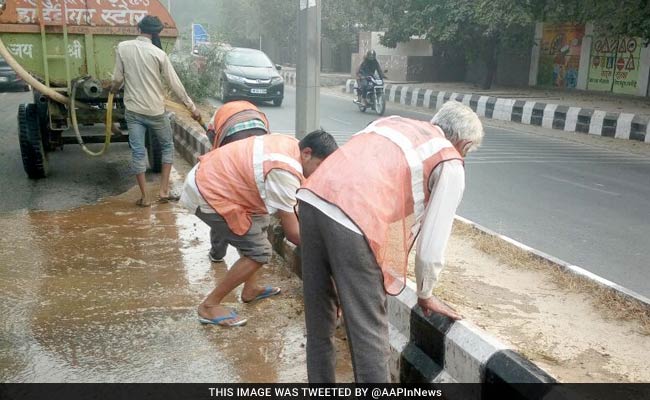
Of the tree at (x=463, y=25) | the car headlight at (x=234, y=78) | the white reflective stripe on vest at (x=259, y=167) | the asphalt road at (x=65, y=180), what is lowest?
the asphalt road at (x=65, y=180)

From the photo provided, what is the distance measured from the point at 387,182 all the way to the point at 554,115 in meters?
12.7

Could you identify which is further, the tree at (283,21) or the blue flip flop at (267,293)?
the tree at (283,21)

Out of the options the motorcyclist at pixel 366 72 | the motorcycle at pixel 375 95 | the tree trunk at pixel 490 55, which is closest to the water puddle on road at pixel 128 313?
the motorcycle at pixel 375 95

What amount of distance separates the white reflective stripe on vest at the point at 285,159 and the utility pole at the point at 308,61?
2.44 metres

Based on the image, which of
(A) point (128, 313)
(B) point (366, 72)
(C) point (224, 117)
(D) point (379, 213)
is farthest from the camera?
(B) point (366, 72)

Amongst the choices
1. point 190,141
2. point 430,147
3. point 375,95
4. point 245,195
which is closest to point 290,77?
point 375,95

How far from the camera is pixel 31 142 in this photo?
7270mm

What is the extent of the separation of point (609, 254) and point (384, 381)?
346 centimetres

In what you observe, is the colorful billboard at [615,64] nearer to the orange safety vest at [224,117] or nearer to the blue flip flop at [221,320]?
the orange safety vest at [224,117]

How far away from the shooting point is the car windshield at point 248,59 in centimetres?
1822

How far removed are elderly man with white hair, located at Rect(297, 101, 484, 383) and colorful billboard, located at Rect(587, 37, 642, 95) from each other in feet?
55.6

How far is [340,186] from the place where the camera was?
2.38 metres

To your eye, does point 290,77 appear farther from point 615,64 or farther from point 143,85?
point 143,85

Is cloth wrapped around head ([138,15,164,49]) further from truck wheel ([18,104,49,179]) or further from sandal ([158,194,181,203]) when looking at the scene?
truck wheel ([18,104,49,179])
